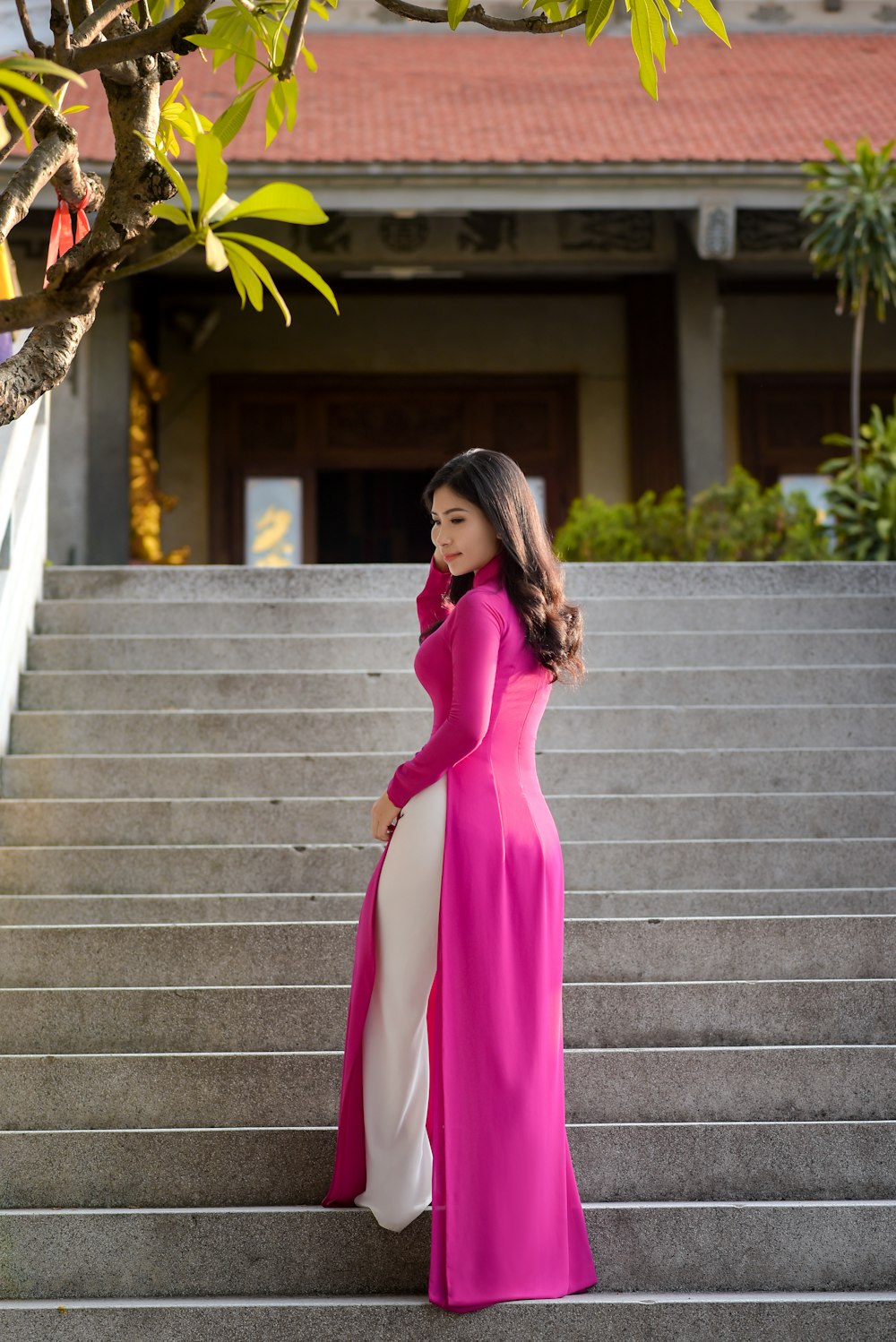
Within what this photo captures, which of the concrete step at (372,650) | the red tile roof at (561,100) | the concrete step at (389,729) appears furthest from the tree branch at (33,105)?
the red tile roof at (561,100)

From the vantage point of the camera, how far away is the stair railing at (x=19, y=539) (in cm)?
489

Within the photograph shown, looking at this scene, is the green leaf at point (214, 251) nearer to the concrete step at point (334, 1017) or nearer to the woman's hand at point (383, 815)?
the woman's hand at point (383, 815)

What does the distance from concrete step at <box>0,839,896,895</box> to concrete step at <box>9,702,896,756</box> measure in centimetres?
65

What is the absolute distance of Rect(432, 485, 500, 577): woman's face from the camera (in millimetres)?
2930

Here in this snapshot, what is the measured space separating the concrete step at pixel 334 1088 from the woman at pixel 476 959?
1.42 feet

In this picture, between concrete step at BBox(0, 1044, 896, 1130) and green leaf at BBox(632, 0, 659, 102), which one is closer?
green leaf at BBox(632, 0, 659, 102)

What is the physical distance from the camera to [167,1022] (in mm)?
3604

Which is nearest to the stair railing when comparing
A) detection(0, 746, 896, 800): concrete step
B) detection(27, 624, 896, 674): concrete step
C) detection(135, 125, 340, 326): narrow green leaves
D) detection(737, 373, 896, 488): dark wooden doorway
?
detection(27, 624, 896, 674): concrete step

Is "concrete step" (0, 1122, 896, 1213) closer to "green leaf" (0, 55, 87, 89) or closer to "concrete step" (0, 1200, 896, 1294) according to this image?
"concrete step" (0, 1200, 896, 1294)

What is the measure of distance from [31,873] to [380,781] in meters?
1.14

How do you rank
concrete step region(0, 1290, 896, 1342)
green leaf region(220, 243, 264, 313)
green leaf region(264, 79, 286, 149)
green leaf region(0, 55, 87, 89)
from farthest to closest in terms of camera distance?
1. concrete step region(0, 1290, 896, 1342)
2. green leaf region(264, 79, 286, 149)
3. green leaf region(220, 243, 264, 313)
4. green leaf region(0, 55, 87, 89)

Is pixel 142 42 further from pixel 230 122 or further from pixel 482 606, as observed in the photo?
pixel 482 606

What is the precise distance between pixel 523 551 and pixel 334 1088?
1.38m

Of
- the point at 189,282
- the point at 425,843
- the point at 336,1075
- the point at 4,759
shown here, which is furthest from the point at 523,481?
the point at 189,282
